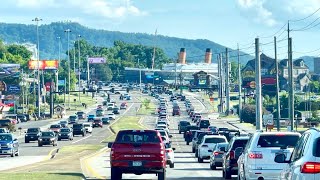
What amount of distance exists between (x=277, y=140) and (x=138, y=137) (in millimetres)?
7480

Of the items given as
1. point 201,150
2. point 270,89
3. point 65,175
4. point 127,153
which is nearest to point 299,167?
point 127,153

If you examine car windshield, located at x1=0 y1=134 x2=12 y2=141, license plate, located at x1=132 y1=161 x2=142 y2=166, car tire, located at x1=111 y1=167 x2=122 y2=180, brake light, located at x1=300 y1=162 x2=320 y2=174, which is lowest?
car windshield, located at x1=0 y1=134 x2=12 y2=141

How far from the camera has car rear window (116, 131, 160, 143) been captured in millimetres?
34406

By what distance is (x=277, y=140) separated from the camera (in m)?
28.1

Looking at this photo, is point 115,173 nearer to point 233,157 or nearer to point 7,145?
point 233,157

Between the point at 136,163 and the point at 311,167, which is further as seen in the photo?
the point at 136,163

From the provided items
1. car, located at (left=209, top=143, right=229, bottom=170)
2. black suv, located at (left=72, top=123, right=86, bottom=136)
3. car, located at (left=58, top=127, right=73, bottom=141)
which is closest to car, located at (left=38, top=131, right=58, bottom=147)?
car, located at (left=58, top=127, right=73, bottom=141)

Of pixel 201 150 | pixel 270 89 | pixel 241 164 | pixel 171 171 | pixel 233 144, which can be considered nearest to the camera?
pixel 241 164

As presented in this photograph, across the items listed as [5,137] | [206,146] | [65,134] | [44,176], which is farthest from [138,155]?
[65,134]

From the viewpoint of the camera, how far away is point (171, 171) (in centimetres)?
4356

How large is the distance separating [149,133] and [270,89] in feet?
488

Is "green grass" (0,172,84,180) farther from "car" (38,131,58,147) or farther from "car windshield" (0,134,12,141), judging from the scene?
"car" (38,131,58,147)

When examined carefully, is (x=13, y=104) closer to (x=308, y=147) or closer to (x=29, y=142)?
(x=29, y=142)

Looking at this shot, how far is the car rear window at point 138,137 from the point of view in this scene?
113ft
